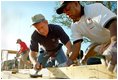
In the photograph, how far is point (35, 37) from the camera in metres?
3.20

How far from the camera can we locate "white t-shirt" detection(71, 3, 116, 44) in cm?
239

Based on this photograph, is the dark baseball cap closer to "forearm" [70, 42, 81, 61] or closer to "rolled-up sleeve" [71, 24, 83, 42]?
"rolled-up sleeve" [71, 24, 83, 42]

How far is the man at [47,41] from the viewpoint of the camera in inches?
122

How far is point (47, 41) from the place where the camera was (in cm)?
330

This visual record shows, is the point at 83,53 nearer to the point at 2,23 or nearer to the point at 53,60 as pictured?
the point at 53,60

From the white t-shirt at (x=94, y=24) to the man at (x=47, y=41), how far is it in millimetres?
384

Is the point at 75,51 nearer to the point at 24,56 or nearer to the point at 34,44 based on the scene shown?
the point at 34,44

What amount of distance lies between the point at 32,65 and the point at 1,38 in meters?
0.68

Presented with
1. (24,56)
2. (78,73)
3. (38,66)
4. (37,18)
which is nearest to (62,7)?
(37,18)

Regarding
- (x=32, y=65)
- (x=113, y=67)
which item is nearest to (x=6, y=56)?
(x=32, y=65)

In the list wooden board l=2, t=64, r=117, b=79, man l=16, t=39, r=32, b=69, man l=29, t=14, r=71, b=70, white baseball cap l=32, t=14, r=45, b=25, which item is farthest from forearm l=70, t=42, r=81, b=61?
man l=16, t=39, r=32, b=69

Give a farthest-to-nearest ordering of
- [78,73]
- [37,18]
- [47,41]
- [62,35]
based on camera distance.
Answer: [47,41]
[62,35]
[37,18]
[78,73]

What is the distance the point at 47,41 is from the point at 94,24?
921mm

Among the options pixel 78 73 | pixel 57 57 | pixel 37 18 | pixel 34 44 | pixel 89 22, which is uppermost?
pixel 37 18
